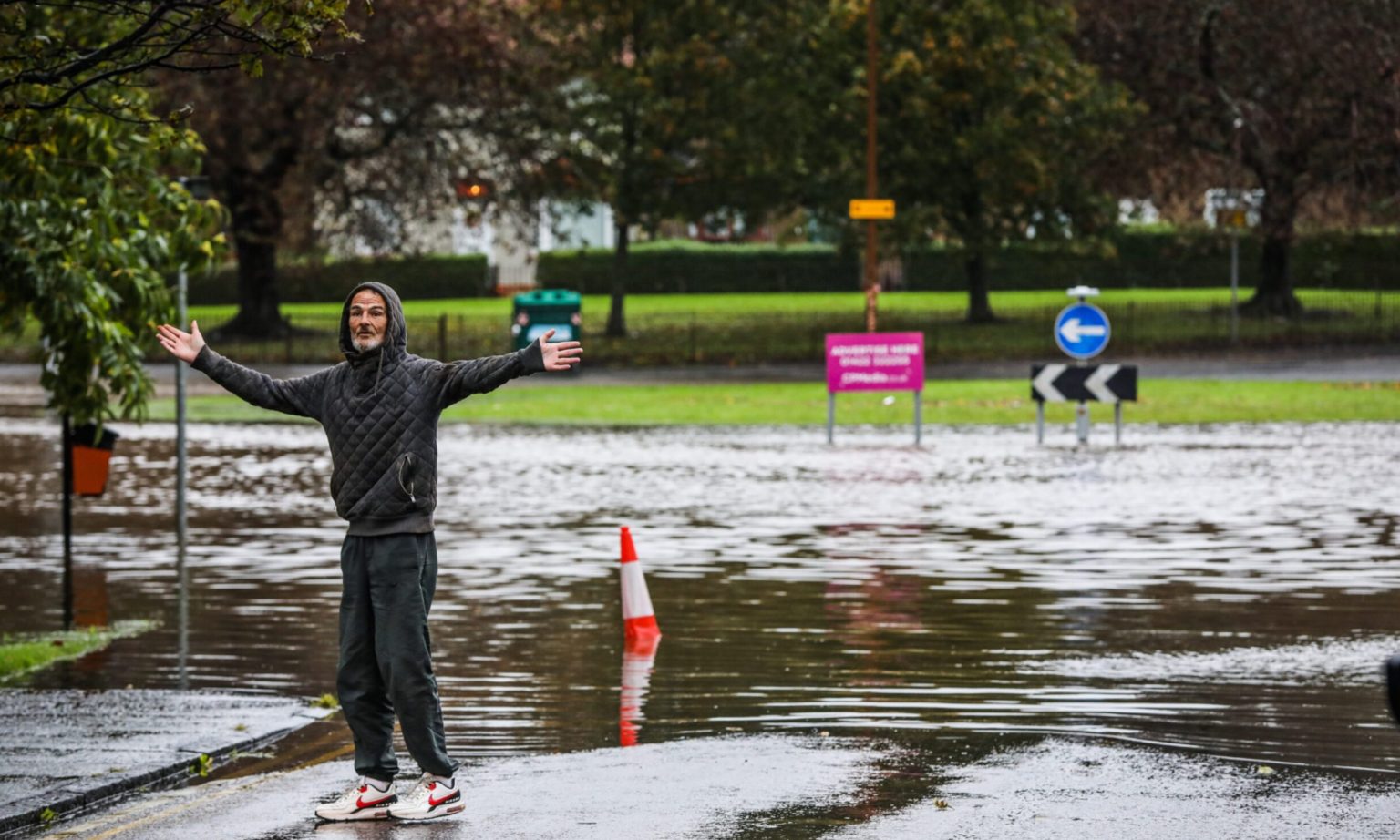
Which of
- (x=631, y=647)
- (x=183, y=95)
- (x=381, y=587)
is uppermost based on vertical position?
(x=183, y=95)

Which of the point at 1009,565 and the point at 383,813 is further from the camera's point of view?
the point at 1009,565

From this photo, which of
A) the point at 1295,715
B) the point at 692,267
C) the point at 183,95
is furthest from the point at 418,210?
the point at 1295,715

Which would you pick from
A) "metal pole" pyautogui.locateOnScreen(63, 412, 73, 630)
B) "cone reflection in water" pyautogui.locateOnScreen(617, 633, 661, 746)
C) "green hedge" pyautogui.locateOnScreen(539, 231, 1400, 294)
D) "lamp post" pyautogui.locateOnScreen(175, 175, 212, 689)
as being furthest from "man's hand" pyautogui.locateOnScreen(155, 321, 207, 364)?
"green hedge" pyautogui.locateOnScreen(539, 231, 1400, 294)

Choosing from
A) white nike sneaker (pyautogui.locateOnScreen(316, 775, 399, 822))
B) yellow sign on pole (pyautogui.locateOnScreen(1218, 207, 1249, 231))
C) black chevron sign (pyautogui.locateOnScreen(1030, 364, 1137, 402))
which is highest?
yellow sign on pole (pyautogui.locateOnScreen(1218, 207, 1249, 231))

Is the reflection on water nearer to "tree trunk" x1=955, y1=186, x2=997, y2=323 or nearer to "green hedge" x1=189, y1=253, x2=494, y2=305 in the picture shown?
"tree trunk" x1=955, y1=186, x2=997, y2=323

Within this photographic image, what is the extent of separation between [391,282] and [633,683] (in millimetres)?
54858

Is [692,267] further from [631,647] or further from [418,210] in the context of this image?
[631,647]

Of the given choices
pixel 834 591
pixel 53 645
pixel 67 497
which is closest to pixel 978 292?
pixel 67 497

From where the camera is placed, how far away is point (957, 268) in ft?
210

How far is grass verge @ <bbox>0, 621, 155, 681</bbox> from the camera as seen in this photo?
1117 centimetres

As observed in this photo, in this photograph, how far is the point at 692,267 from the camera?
216 ft

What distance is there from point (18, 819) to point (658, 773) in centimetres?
218

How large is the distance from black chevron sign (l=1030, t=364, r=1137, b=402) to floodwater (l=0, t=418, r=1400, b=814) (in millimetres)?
629

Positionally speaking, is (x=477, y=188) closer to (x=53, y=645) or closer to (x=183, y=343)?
(x=53, y=645)
